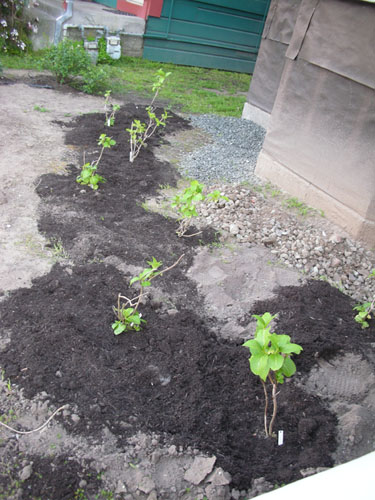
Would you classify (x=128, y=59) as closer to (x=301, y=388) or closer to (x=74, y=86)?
(x=74, y=86)

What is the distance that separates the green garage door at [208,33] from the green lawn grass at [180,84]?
353 mm

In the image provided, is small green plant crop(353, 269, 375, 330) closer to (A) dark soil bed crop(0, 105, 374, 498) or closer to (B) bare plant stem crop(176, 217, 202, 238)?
(A) dark soil bed crop(0, 105, 374, 498)

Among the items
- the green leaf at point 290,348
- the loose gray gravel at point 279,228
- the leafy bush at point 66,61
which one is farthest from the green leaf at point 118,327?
the leafy bush at point 66,61

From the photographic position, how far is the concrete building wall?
14.3ft

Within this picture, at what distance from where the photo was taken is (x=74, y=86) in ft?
26.2

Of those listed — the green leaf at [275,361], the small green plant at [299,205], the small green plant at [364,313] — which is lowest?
the small green plant at [364,313]

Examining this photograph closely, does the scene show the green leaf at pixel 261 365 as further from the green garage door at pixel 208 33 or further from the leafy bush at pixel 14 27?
the green garage door at pixel 208 33

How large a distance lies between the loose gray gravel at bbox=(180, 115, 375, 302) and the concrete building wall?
242 millimetres

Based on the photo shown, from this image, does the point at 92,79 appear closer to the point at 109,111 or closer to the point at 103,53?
the point at 109,111

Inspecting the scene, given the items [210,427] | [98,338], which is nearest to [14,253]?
[98,338]

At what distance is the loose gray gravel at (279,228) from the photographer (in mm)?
4086

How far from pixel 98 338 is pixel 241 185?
3064 millimetres

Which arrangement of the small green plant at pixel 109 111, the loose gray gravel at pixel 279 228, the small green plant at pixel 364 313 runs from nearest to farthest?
the small green plant at pixel 364 313 < the loose gray gravel at pixel 279 228 < the small green plant at pixel 109 111

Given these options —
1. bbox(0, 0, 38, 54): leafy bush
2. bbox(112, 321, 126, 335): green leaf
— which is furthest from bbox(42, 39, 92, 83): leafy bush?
bbox(112, 321, 126, 335): green leaf
